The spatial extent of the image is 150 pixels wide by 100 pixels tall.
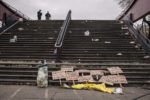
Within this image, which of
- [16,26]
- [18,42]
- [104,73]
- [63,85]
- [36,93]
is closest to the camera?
[36,93]

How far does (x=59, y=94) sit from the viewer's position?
11.3 m

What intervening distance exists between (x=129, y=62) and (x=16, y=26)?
10.4 metres

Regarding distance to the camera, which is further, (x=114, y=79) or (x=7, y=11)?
(x=7, y=11)

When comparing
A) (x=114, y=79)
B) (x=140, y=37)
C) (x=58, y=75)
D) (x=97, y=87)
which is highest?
(x=140, y=37)

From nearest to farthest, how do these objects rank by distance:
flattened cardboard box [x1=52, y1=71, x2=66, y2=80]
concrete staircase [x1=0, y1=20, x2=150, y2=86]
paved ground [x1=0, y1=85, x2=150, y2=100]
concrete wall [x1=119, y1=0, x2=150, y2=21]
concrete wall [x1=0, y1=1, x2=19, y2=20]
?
paved ground [x1=0, y1=85, x2=150, y2=100]
flattened cardboard box [x1=52, y1=71, x2=66, y2=80]
concrete staircase [x1=0, y1=20, x2=150, y2=86]
concrete wall [x1=119, y1=0, x2=150, y2=21]
concrete wall [x1=0, y1=1, x2=19, y2=20]

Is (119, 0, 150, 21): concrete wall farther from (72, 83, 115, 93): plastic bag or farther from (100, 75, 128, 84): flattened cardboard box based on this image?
(72, 83, 115, 93): plastic bag

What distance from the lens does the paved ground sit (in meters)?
10.7

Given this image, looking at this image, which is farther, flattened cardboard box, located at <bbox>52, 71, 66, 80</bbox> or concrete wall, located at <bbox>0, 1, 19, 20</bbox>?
concrete wall, located at <bbox>0, 1, 19, 20</bbox>

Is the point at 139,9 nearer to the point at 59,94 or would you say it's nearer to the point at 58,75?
the point at 58,75

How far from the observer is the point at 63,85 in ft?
42.4

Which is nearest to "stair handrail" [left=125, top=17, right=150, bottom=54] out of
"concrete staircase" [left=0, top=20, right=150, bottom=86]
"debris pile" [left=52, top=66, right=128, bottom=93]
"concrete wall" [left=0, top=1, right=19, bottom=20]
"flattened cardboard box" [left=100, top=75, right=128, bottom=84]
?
"concrete staircase" [left=0, top=20, right=150, bottom=86]

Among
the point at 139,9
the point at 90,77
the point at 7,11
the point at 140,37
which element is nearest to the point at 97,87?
the point at 90,77

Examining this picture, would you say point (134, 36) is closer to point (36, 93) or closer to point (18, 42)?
point (18, 42)

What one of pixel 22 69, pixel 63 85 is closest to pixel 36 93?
pixel 63 85
